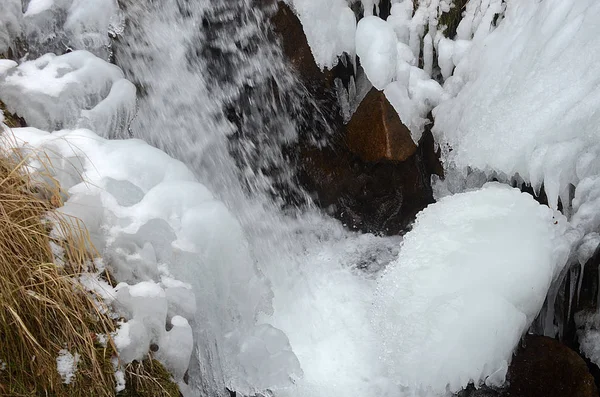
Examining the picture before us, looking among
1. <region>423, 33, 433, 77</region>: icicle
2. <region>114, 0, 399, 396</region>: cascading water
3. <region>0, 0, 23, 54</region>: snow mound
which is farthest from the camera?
<region>423, 33, 433, 77</region>: icicle

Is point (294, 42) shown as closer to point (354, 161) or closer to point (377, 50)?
point (377, 50)

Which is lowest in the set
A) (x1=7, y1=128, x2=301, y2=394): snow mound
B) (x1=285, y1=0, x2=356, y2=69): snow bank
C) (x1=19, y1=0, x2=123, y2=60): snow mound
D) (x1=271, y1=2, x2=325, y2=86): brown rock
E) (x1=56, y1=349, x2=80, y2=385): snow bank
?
(x1=56, y1=349, x2=80, y2=385): snow bank

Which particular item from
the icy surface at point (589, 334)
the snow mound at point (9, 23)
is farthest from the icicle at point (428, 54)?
the snow mound at point (9, 23)

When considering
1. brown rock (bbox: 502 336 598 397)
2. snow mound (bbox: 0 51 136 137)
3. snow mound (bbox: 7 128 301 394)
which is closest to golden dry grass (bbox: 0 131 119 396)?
snow mound (bbox: 7 128 301 394)

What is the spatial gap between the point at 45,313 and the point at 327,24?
2686 millimetres

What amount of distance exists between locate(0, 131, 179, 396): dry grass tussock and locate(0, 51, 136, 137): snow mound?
769mm

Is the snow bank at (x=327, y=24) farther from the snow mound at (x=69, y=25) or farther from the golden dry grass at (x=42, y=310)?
the golden dry grass at (x=42, y=310)

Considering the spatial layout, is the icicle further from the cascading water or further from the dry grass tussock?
the dry grass tussock

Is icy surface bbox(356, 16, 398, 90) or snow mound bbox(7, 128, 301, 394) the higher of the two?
icy surface bbox(356, 16, 398, 90)

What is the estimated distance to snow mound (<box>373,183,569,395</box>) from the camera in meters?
2.54

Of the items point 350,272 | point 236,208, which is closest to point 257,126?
point 236,208

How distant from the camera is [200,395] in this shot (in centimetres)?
235

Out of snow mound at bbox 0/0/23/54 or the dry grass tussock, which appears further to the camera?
snow mound at bbox 0/0/23/54

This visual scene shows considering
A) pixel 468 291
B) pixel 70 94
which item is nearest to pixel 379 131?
pixel 468 291
